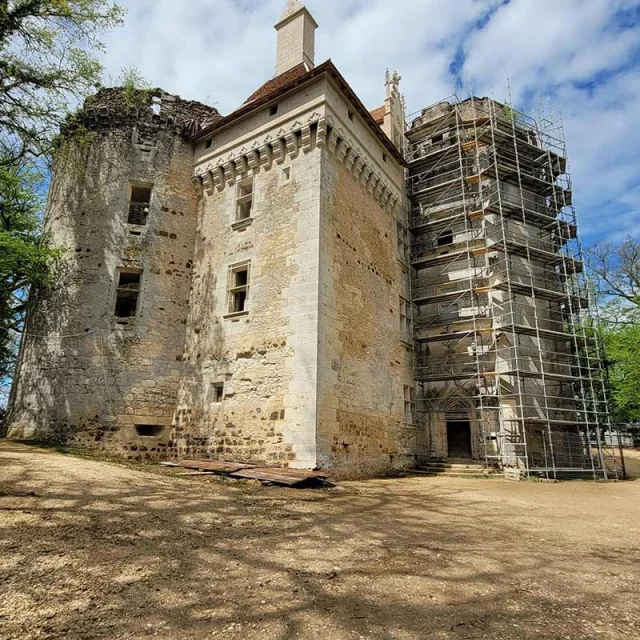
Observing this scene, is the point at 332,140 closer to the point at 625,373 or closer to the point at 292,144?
the point at 292,144

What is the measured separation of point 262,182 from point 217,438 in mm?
7374

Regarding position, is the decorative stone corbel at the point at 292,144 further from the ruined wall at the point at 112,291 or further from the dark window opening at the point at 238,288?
the ruined wall at the point at 112,291

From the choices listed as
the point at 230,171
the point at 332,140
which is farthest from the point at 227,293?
the point at 332,140

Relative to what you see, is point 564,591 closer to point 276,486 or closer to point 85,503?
point 85,503

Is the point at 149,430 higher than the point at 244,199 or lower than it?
lower

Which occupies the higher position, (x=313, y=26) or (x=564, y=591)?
(x=313, y=26)

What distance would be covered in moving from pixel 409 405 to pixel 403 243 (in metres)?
6.48

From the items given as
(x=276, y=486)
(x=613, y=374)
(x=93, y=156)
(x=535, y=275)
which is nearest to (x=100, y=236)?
(x=93, y=156)

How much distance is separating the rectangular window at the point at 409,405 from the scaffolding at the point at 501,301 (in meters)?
0.48

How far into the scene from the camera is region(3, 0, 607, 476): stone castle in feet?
Answer: 36.3

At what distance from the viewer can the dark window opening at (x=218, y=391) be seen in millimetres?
11555

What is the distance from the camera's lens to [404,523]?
5625mm

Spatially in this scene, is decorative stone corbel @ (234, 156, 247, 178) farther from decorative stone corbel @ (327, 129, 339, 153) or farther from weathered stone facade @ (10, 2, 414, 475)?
decorative stone corbel @ (327, 129, 339, 153)

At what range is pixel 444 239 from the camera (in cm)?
1811
